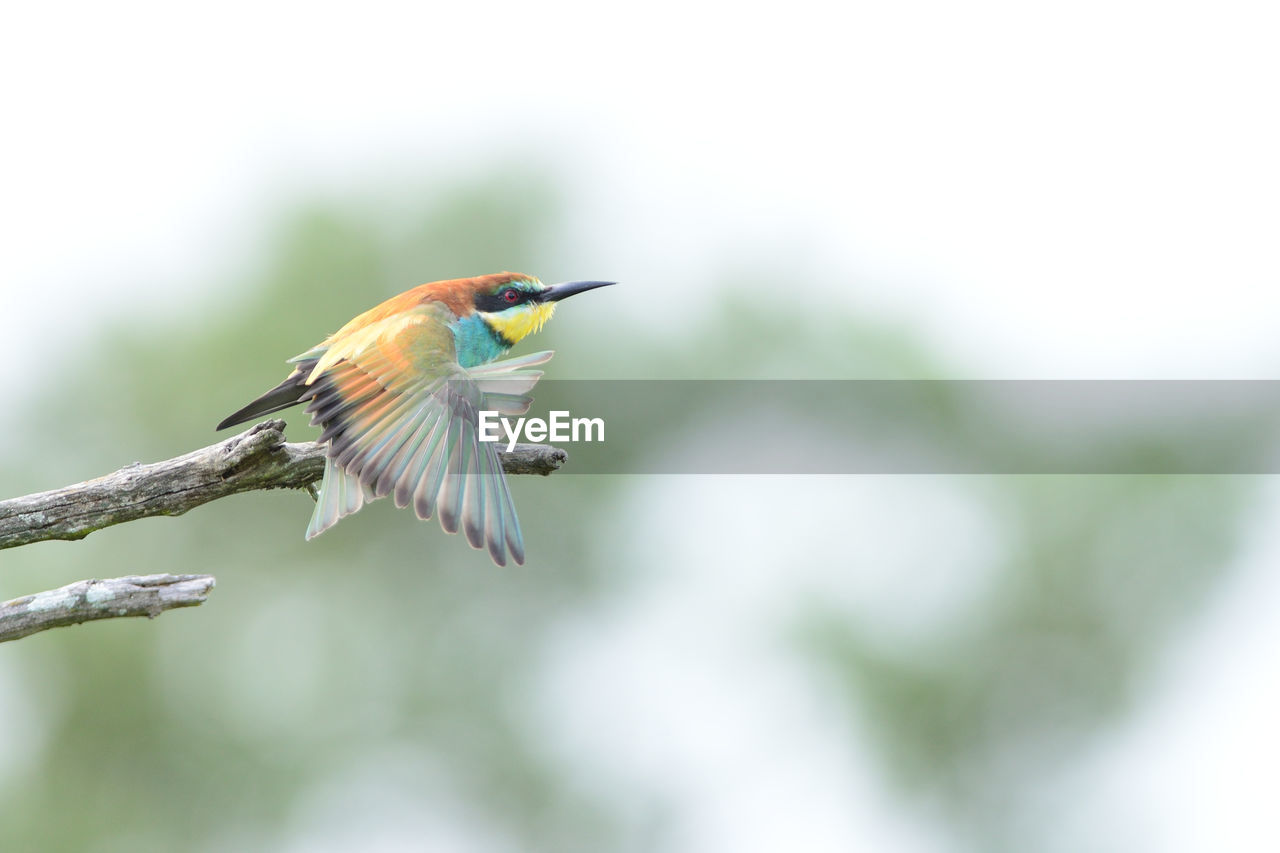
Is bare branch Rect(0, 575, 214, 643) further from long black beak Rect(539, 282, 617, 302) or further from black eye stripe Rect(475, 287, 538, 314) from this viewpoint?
long black beak Rect(539, 282, 617, 302)

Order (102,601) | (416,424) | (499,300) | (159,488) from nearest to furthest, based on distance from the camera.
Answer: (102,601)
(159,488)
(416,424)
(499,300)

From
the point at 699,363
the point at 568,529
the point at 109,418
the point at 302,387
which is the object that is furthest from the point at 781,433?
the point at 302,387

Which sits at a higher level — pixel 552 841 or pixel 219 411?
pixel 219 411

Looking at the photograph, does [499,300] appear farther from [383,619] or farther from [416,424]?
[383,619]

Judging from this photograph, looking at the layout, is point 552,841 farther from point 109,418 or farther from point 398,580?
point 109,418

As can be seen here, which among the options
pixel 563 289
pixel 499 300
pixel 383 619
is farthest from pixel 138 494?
pixel 383 619

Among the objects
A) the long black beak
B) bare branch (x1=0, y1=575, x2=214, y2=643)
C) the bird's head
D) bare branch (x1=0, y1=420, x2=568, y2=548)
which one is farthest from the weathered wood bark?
the long black beak

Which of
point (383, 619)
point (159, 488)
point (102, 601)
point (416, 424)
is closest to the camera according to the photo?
point (102, 601)
